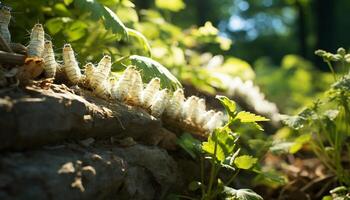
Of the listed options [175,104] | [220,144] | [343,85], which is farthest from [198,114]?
[343,85]

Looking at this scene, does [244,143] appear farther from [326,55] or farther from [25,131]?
[25,131]

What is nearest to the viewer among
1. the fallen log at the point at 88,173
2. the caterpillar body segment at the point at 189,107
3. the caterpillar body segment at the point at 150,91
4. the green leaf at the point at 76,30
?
the fallen log at the point at 88,173

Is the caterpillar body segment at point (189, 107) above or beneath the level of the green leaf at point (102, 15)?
beneath

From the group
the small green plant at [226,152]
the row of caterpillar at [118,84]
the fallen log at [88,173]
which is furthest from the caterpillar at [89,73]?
the small green plant at [226,152]

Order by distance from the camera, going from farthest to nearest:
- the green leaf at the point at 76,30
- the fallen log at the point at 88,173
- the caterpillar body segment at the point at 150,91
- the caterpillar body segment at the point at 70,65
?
the green leaf at the point at 76,30
the caterpillar body segment at the point at 150,91
the caterpillar body segment at the point at 70,65
the fallen log at the point at 88,173

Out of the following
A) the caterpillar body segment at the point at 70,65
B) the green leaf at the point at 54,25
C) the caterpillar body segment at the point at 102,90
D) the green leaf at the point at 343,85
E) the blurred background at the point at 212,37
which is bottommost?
the blurred background at the point at 212,37

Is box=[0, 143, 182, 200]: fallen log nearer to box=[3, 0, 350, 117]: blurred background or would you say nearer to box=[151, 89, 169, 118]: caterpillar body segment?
box=[151, 89, 169, 118]: caterpillar body segment

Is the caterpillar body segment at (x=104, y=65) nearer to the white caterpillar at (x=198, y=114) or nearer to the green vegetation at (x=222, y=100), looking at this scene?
the green vegetation at (x=222, y=100)

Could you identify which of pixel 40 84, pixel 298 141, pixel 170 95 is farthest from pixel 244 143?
pixel 40 84

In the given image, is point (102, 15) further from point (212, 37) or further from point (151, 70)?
point (212, 37)
